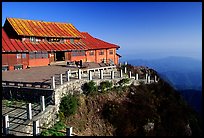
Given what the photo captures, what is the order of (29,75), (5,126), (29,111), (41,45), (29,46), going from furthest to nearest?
(41,45), (29,46), (29,75), (29,111), (5,126)

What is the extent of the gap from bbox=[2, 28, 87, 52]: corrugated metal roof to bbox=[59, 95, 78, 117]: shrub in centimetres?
1250

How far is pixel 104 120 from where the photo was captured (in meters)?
20.7

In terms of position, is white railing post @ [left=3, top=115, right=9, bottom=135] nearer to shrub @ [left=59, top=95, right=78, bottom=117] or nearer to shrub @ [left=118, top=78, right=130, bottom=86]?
shrub @ [left=59, top=95, right=78, bottom=117]

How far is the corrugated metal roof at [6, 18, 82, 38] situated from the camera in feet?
107

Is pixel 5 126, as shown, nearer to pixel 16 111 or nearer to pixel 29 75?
pixel 16 111

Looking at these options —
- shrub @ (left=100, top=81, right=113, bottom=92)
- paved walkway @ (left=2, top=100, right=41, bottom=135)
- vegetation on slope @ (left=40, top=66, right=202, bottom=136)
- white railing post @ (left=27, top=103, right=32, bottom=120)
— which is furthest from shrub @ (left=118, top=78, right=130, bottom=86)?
white railing post @ (left=27, top=103, right=32, bottom=120)

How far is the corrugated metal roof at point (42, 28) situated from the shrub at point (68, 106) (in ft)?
48.4

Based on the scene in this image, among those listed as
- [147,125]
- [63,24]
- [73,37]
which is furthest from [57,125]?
[63,24]

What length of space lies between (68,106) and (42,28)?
61.6 feet

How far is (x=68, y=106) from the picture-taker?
19688mm

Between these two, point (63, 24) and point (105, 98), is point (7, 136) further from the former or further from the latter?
point (63, 24)

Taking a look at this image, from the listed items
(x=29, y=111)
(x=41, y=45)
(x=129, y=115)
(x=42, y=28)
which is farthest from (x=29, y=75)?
(x=42, y=28)

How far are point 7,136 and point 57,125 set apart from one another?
4144mm

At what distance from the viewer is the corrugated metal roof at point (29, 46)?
98.3 feet
